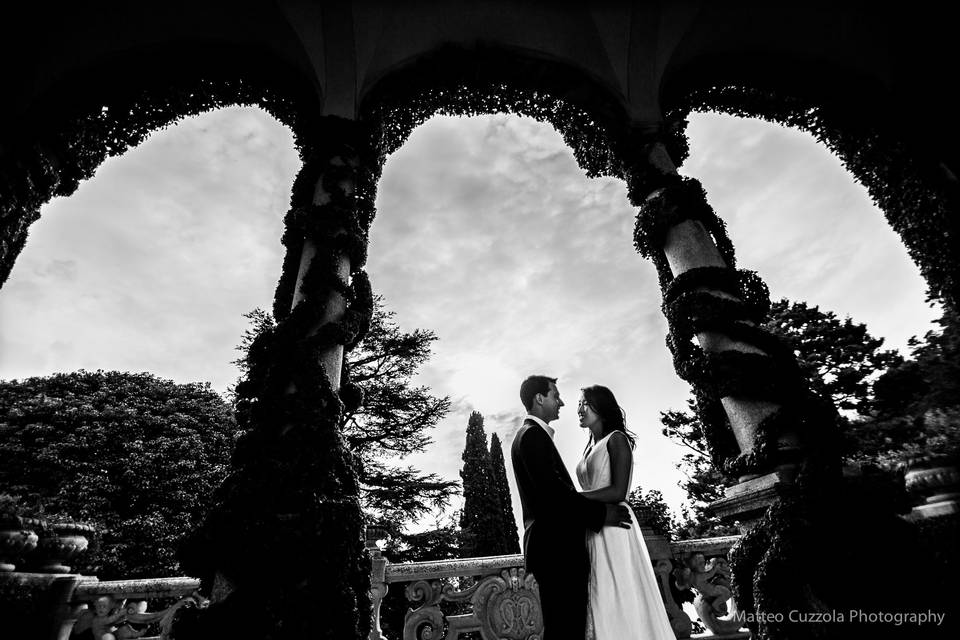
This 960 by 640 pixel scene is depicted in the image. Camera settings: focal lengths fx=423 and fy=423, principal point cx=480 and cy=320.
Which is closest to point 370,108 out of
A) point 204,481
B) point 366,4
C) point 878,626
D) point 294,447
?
point 366,4

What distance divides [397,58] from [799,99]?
6226 millimetres

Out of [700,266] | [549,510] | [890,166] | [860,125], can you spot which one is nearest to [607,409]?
[549,510]

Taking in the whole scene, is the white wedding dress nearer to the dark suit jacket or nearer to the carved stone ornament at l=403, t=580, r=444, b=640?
the dark suit jacket

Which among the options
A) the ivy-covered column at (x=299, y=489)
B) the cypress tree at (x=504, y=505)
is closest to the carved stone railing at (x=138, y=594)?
the ivy-covered column at (x=299, y=489)

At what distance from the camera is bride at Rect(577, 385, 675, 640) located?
87.7 inches

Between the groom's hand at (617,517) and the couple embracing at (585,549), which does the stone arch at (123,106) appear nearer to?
the couple embracing at (585,549)

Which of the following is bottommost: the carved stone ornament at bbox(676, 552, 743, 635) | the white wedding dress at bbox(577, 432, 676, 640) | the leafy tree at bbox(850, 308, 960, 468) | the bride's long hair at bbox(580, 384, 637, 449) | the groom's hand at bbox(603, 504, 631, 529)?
the carved stone ornament at bbox(676, 552, 743, 635)

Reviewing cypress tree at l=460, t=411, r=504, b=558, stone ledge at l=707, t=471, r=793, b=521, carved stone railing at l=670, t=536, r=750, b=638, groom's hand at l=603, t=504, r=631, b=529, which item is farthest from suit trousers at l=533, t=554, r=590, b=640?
cypress tree at l=460, t=411, r=504, b=558

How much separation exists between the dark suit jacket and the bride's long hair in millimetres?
544

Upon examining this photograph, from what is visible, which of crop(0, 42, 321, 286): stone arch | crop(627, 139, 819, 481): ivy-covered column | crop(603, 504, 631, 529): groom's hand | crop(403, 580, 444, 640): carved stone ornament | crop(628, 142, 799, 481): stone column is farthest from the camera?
crop(0, 42, 321, 286): stone arch

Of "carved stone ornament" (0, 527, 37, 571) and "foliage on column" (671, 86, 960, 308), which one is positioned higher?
"foliage on column" (671, 86, 960, 308)

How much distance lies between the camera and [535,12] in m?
6.34

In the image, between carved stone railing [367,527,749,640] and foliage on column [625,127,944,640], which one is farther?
carved stone railing [367,527,749,640]

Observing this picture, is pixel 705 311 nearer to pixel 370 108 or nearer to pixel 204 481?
pixel 370 108
